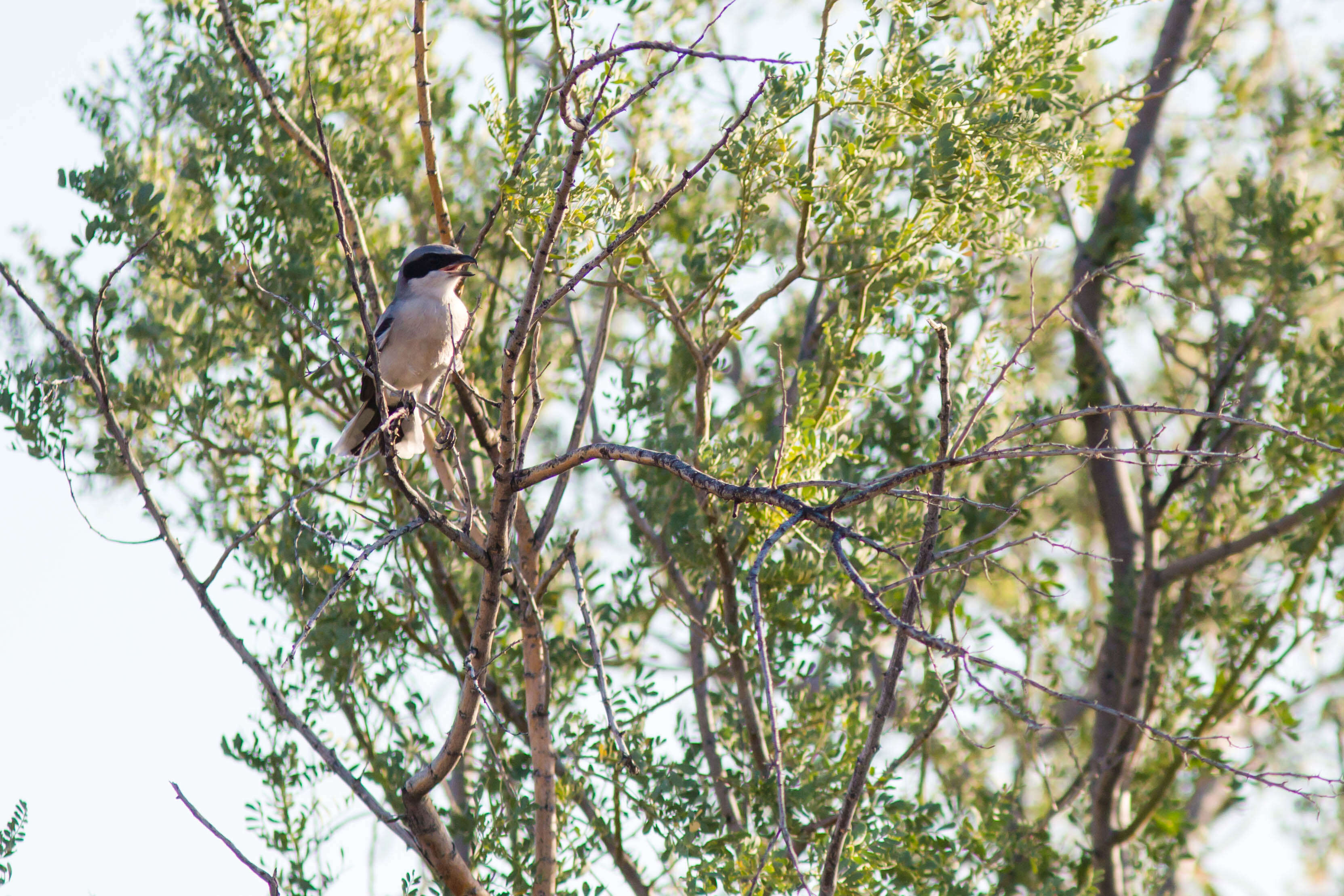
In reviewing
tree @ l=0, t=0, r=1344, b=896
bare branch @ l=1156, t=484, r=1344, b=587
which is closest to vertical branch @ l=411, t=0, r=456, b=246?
tree @ l=0, t=0, r=1344, b=896

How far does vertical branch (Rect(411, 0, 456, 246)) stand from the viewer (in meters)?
3.63

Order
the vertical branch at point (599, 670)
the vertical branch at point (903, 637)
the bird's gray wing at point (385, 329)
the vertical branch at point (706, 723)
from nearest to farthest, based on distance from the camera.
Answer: the vertical branch at point (903, 637)
the vertical branch at point (599, 670)
the vertical branch at point (706, 723)
the bird's gray wing at point (385, 329)

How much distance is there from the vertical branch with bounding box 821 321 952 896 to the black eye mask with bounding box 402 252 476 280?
267 centimetres

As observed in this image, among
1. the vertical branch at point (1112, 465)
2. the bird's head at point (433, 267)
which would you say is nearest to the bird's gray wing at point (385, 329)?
the bird's head at point (433, 267)

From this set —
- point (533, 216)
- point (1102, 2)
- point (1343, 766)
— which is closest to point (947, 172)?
point (1102, 2)

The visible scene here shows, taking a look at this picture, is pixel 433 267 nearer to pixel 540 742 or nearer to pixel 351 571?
pixel 540 742

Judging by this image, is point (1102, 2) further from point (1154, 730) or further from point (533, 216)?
point (1154, 730)

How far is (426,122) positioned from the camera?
13.0 feet

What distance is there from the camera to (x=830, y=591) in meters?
5.08

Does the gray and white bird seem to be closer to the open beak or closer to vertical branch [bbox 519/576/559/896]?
the open beak

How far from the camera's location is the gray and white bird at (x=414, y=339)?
5484mm

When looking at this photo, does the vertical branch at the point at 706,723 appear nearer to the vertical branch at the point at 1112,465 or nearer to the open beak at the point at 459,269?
the open beak at the point at 459,269

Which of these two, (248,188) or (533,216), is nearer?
(533,216)

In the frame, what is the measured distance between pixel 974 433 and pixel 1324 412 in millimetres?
2254
